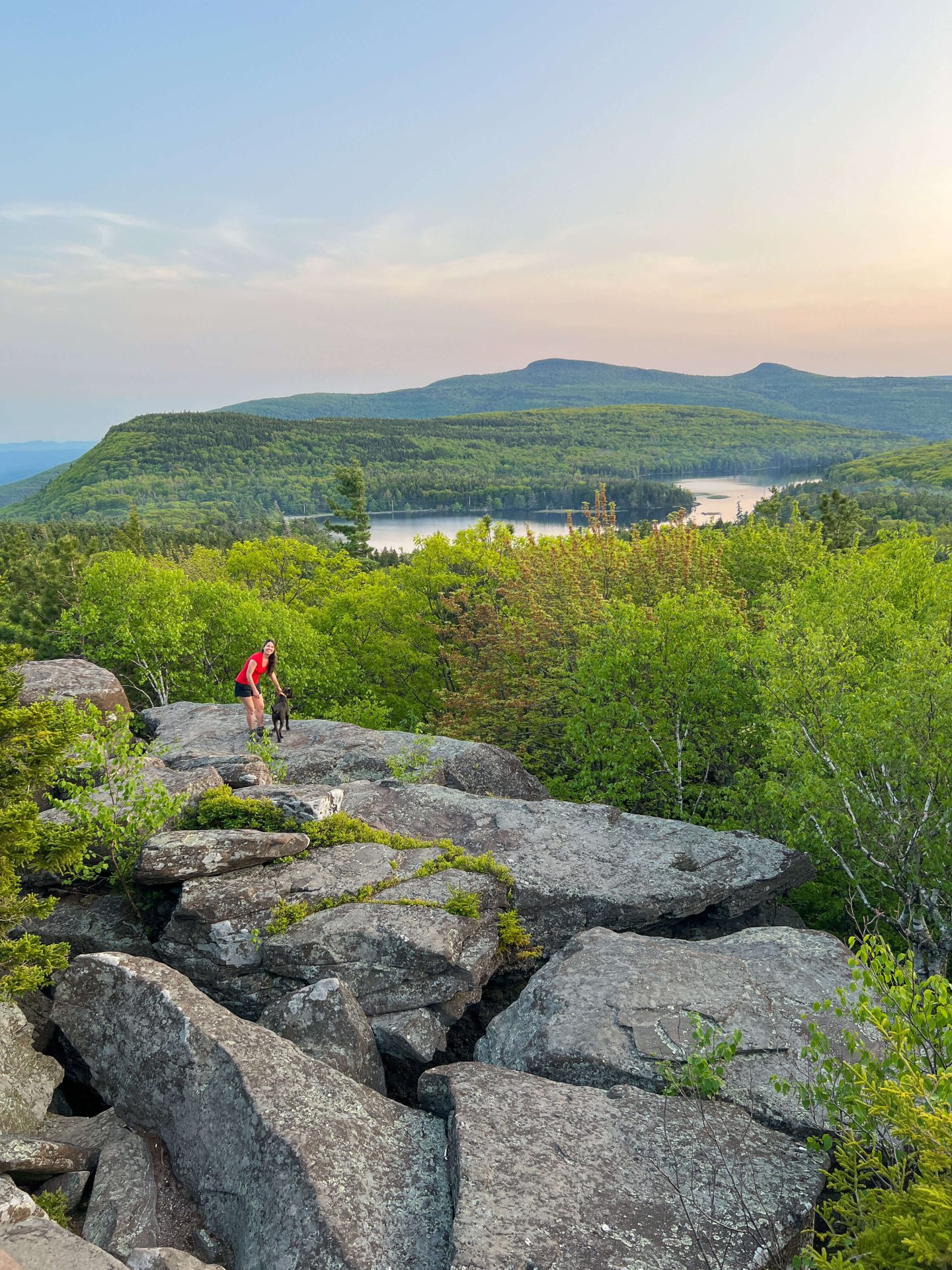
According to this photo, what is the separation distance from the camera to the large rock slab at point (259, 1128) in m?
7.11

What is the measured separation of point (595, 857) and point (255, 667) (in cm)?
1010

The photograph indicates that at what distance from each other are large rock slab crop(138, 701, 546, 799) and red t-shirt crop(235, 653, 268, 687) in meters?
1.92

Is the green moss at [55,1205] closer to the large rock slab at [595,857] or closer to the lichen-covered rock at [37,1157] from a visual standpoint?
the lichen-covered rock at [37,1157]

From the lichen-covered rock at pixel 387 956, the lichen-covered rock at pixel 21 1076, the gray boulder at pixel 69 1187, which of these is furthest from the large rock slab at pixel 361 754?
the gray boulder at pixel 69 1187

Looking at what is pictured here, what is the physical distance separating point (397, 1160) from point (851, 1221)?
4468 millimetres

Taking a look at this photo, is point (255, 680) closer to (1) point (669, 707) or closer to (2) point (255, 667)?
(2) point (255, 667)

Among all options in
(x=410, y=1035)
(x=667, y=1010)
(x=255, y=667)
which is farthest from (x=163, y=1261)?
(x=255, y=667)

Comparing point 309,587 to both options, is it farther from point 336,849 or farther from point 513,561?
point 336,849

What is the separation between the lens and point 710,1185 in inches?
290

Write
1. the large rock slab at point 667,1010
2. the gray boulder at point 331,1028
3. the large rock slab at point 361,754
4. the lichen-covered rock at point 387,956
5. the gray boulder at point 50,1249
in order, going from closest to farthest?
the gray boulder at point 50,1249
the large rock slab at point 667,1010
the gray boulder at point 331,1028
the lichen-covered rock at point 387,956
the large rock slab at point 361,754

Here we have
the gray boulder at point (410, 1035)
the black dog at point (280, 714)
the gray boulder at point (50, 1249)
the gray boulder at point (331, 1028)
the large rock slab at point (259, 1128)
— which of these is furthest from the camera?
the black dog at point (280, 714)

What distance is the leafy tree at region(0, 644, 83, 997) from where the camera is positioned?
9523mm

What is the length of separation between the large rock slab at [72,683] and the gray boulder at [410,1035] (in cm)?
1280

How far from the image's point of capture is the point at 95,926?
12.2 metres
